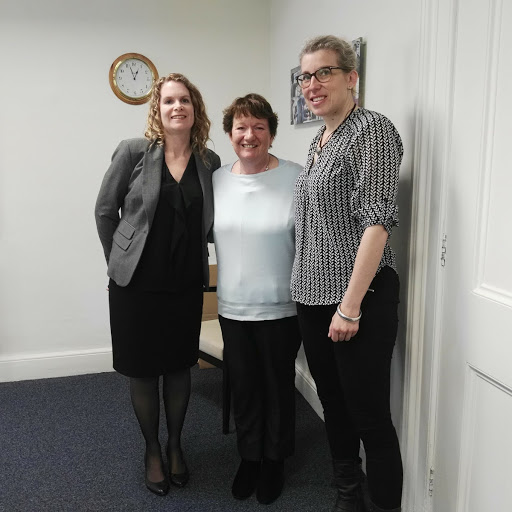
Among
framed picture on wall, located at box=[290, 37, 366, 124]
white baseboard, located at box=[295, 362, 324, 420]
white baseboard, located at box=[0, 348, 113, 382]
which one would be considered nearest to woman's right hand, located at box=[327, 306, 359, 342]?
framed picture on wall, located at box=[290, 37, 366, 124]

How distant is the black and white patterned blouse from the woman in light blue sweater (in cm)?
14

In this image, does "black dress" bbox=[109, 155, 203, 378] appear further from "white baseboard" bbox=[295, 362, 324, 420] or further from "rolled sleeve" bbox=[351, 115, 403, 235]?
"white baseboard" bbox=[295, 362, 324, 420]

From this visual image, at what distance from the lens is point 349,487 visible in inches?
67.1

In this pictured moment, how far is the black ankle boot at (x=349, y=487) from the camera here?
171cm

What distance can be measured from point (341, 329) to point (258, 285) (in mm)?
403

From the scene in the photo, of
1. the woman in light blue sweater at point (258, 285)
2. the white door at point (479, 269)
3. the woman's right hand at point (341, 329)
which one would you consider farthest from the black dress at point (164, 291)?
the white door at point (479, 269)

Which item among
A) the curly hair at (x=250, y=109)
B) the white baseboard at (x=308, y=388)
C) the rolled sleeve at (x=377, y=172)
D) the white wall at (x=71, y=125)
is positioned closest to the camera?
the rolled sleeve at (x=377, y=172)

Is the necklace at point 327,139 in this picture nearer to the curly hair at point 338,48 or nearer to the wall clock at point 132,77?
the curly hair at point 338,48

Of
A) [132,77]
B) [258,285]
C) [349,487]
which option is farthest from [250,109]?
[132,77]

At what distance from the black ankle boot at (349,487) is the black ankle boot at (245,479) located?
0.34 meters

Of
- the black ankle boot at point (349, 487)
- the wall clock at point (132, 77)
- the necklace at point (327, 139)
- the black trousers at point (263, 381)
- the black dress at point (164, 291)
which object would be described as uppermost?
the wall clock at point (132, 77)

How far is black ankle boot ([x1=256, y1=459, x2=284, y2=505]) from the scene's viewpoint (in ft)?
6.01

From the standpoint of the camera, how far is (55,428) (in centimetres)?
239

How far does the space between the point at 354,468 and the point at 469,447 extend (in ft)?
1.53
